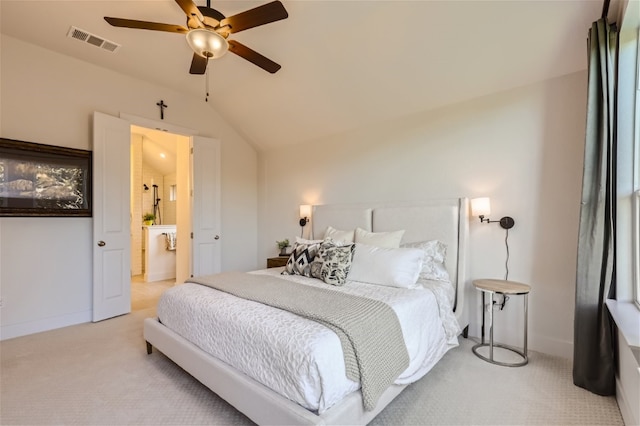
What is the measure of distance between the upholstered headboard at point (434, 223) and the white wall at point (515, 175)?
0.16 meters

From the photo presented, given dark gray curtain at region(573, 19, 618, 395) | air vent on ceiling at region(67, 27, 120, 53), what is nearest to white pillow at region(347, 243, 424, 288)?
dark gray curtain at region(573, 19, 618, 395)

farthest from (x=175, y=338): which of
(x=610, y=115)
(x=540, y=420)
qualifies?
(x=610, y=115)

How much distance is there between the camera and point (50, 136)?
3.35m

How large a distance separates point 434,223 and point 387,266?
87 cm

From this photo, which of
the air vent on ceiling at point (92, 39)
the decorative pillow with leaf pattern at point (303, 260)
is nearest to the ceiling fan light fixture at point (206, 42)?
the air vent on ceiling at point (92, 39)

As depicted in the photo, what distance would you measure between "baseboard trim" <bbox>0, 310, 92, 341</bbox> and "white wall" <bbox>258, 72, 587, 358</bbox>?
3.77m

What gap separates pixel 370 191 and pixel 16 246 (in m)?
3.97

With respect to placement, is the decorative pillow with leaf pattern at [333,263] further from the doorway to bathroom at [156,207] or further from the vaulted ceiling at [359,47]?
the doorway to bathroom at [156,207]

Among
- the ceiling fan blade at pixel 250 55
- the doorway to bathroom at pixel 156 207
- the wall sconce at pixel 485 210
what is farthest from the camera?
the doorway to bathroom at pixel 156 207

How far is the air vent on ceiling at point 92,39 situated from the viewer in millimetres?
3033

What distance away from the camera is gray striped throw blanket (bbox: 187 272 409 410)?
153 cm

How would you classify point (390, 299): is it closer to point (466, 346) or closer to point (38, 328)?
point (466, 346)

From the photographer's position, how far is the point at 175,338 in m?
2.20

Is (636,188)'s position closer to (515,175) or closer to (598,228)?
(598,228)
